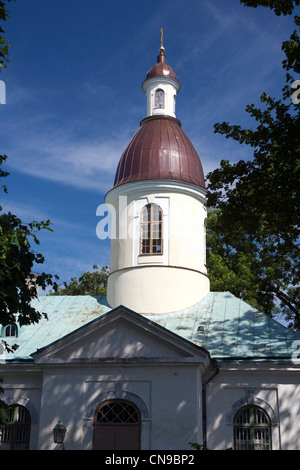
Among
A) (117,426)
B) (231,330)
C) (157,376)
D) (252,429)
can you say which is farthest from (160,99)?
(252,429)

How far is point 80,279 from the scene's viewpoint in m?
38.7

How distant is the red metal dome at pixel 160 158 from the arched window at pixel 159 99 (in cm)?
113

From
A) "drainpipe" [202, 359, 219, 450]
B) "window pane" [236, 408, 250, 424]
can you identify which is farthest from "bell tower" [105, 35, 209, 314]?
"window pane" [236, 408, 250, 424]

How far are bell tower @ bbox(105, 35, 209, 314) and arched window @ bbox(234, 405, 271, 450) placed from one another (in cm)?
446

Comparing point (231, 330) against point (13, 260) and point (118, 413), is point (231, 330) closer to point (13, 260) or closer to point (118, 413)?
point (118, 413)

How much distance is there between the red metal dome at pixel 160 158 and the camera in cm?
2106

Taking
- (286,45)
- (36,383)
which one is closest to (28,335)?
(36,383)

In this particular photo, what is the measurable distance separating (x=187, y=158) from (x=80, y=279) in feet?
62.6

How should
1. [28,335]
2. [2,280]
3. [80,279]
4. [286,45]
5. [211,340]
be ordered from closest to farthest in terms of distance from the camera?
[2,280] < [286,45] < [211,340] < [28,335] < [80,279]

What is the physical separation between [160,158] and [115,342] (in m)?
7.71

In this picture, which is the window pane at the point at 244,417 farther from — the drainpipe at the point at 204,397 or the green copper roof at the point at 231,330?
the green copper roof at the point at 231,330

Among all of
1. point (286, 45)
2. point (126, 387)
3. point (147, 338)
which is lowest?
point (126, 387)

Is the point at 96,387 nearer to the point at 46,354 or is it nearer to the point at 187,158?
the point at 46,354

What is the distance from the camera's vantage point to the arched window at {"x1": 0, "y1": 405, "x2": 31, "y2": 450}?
1714cm
